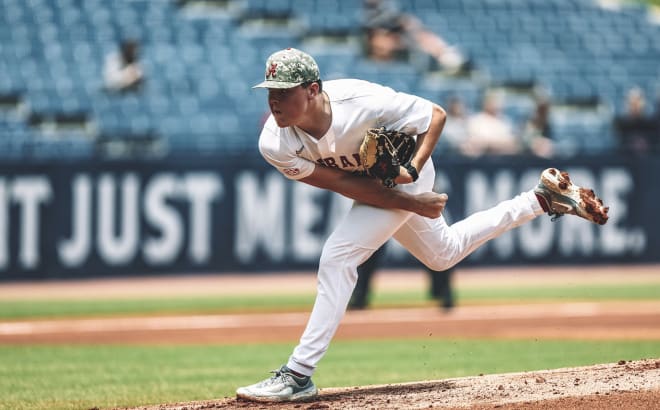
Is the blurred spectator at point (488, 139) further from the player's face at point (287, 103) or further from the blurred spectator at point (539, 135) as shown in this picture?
the player's face at point (287, 103)

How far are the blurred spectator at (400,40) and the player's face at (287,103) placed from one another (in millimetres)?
12565

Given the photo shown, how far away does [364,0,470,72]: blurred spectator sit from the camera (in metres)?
17.7

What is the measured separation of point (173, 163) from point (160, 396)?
726 cm

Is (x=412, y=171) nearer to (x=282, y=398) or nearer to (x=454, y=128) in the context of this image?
(x=282, y=398)

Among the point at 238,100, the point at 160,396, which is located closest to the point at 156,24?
the point at 238,100

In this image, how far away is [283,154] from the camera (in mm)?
5438

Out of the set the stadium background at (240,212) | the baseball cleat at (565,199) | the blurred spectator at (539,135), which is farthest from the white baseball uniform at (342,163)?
the blurred spectator at (539,135)

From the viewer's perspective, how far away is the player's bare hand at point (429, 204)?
18.3 ft

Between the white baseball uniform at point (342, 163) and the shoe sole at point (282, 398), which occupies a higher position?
the white baseball uniform at point (342, 163)

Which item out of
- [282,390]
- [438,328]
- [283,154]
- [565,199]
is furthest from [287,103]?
[438,328]

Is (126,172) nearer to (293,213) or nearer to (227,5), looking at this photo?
(293,213)

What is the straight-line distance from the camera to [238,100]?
16.5 meters

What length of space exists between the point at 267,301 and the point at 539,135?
15.9 feet

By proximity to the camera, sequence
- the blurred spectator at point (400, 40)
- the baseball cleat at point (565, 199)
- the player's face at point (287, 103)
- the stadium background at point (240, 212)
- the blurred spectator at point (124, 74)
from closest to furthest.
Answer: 1. the player's face at point (287, 103)
2. the baseball cleat at point (565, 199)
3. the stadium background at point (240, 212)
4. the blurred spectator at point (124, 74)
5. the blurred spectator at point (400, 40)
